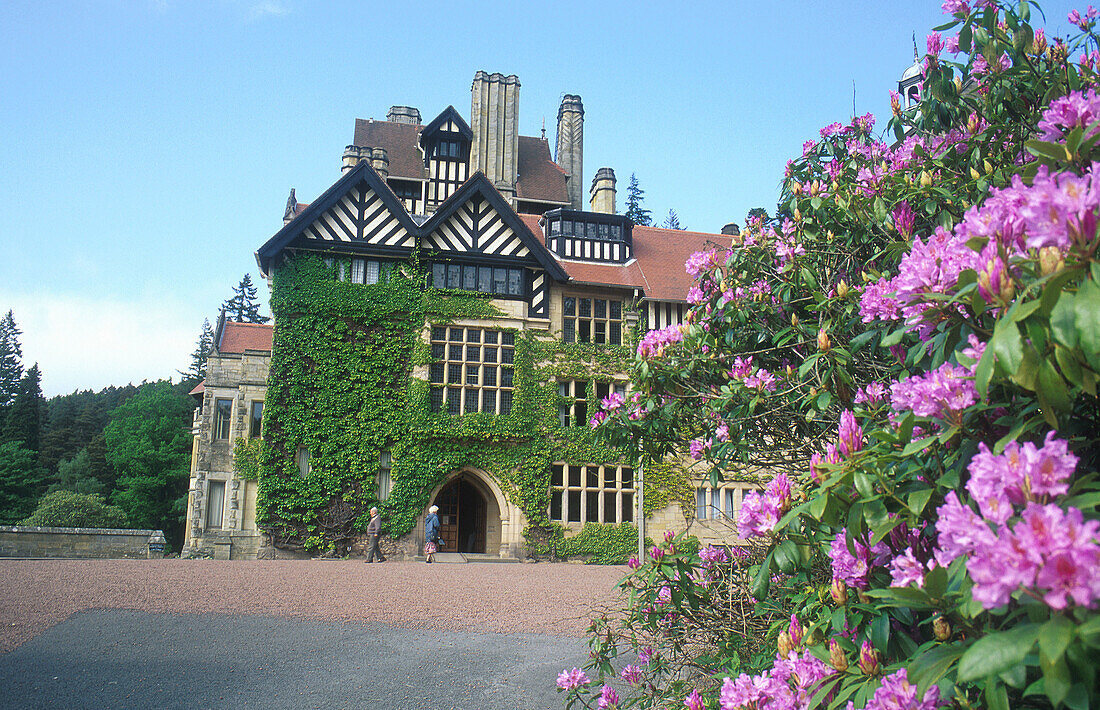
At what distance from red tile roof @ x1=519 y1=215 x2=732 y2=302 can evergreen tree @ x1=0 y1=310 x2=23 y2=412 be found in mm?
48545

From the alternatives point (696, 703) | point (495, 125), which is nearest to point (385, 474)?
point (495, 125)

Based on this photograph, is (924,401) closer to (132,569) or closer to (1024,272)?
(1024,272)

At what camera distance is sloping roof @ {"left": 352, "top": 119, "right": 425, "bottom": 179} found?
27.9 meters

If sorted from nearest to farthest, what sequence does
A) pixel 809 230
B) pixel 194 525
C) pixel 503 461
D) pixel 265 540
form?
pixel 809 230 → pixel 265 540 → pixel 503 461 → pixel 194 525

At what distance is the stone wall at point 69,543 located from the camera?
16.1 metres

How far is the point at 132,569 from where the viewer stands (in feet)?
43.1

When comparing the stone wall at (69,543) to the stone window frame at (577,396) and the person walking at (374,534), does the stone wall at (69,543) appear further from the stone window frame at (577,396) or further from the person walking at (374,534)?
the stone window frame at (577,396)

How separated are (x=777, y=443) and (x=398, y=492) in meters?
16.1

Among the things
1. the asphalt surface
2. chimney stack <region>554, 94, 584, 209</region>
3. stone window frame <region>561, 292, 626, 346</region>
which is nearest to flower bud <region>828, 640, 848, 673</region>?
the asphalt surface

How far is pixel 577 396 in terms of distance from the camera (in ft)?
71.2

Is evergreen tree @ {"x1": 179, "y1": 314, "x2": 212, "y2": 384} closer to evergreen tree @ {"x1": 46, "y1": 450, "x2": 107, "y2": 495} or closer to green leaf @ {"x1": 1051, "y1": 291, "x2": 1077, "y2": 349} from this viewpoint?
evergreen tree @ {"x1": 46, "y1": 450, "x2": 107, "y2": 495}

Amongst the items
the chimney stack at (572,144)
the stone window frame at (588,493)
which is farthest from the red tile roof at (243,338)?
the chimney stack at (572,144)

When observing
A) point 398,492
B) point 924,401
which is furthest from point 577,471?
point 924,401

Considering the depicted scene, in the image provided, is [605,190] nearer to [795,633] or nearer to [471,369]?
[471,369]
